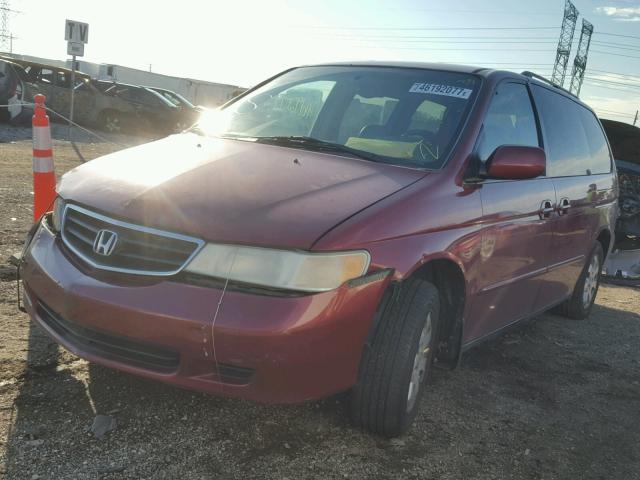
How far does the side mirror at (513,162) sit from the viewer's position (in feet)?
9.75

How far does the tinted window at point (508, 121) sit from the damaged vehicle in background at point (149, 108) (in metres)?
15.8

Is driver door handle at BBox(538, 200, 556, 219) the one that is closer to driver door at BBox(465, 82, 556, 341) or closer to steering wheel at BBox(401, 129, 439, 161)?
driver door at BBox(465, 82, 556, 341)

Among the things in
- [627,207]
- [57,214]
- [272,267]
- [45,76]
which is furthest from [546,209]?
[45,76]

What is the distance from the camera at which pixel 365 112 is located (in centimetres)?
341

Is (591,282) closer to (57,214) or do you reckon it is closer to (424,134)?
(424,134)

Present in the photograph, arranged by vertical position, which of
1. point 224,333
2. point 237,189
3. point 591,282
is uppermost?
point 237,189

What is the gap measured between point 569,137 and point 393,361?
2632 mm

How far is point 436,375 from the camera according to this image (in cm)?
352

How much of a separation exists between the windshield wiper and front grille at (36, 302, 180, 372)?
4.25 feet

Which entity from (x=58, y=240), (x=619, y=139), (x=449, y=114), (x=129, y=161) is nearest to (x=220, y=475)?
(x=58, y=240)

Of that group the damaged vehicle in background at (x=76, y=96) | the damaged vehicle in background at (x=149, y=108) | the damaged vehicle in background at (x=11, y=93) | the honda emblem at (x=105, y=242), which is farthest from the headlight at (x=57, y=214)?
the damaged vehicle in background at (x=149, y=108)

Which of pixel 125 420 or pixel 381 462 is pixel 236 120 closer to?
pixel 125 420

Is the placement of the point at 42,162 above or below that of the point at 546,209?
below

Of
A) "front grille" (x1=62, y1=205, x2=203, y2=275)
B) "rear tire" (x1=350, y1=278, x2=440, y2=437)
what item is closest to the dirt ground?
"rear tire" (x1=350, y1=278, x2=440, y2=437)
